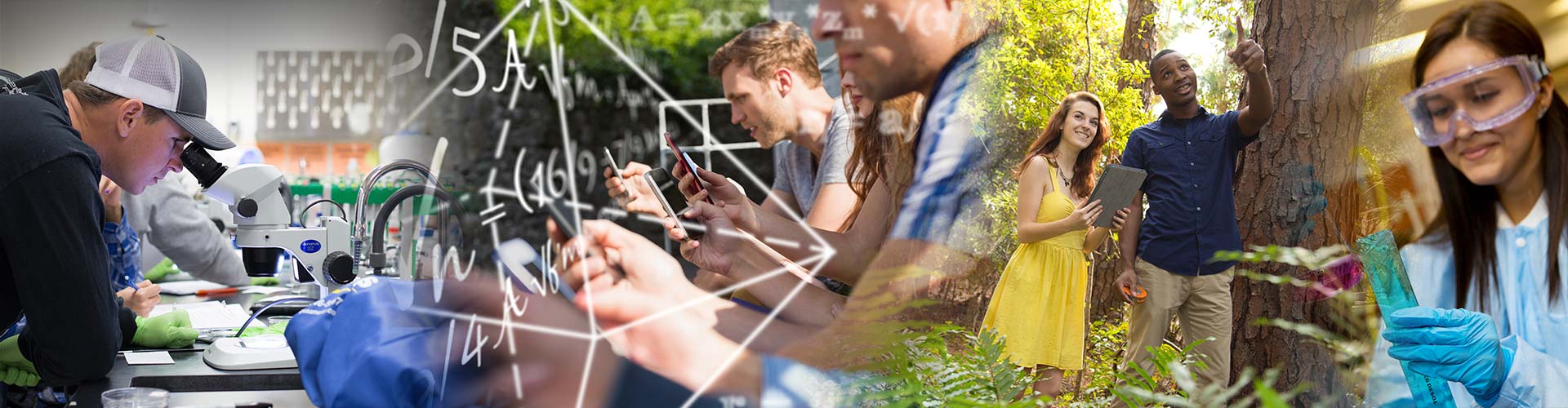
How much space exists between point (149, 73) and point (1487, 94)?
2.86m

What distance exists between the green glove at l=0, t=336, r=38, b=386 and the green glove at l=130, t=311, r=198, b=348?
0.64ft

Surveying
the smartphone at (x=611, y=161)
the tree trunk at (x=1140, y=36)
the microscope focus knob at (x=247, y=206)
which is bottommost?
the microscope focus knob at (x=247, y=206)

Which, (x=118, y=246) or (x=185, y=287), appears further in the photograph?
(x=185, y=287)

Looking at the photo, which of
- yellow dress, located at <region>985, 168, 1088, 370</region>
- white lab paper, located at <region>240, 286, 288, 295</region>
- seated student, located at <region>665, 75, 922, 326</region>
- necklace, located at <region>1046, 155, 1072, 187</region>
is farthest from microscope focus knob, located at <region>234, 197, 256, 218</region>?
necklace, located at <region>1046, 155, 1072, 187</region>

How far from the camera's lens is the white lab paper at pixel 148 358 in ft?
7.04

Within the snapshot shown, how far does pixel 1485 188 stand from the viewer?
1967mm

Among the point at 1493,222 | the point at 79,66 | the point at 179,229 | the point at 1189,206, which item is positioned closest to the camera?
the point at 1493,222

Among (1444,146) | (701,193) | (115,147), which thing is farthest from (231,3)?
(1444,146)

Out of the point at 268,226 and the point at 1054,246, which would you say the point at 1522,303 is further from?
the point at 268,226

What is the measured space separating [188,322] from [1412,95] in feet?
9.24

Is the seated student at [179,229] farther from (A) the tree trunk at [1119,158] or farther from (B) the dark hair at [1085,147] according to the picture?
(A) the tree trunk at [1119,158]

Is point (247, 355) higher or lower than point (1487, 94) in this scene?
lower

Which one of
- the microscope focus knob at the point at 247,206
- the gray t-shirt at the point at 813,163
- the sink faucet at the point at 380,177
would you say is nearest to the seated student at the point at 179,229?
the microscope focus knob at the point at 247,206

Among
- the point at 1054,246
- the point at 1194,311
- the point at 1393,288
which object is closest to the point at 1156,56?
the point at 1054,246
